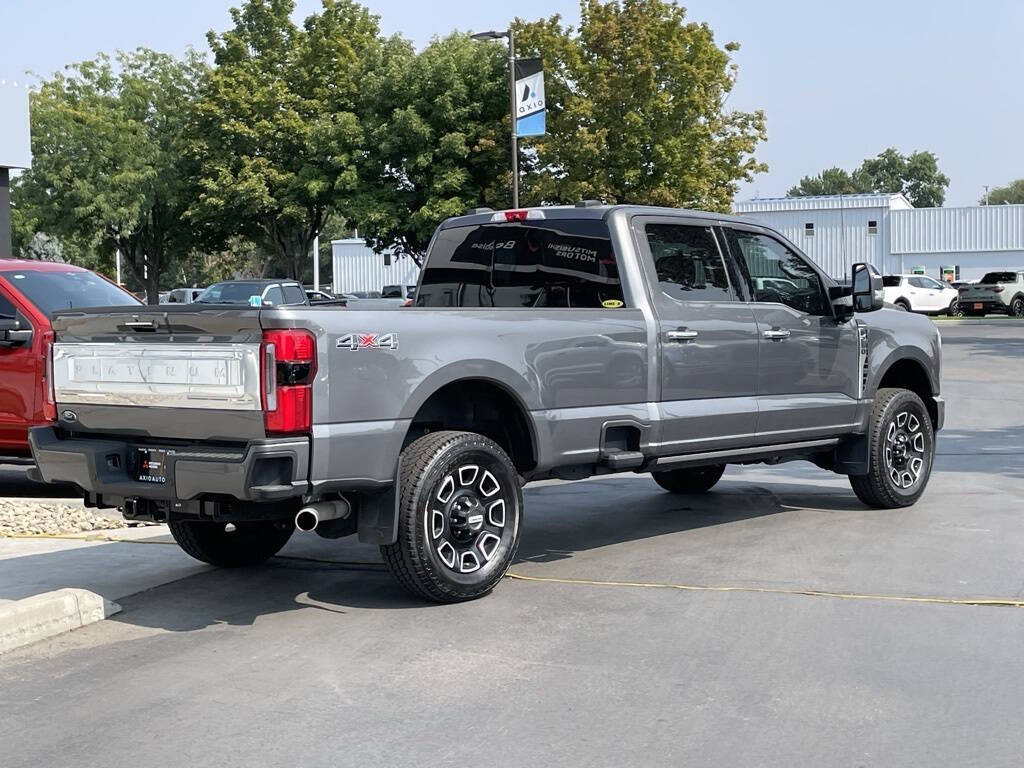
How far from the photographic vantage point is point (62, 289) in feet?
36.4

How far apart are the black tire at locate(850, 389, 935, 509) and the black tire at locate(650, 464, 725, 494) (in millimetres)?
1273

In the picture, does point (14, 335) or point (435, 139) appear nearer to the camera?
point (14, 335)

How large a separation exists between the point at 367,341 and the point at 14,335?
18.2ft

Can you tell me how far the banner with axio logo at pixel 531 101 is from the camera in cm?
2619

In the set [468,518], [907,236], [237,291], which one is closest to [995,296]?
[907,236]

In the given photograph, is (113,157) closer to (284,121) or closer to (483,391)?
(284,121)

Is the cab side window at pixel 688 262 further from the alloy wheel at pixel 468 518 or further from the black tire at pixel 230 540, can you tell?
the black tire at pixel 230 540

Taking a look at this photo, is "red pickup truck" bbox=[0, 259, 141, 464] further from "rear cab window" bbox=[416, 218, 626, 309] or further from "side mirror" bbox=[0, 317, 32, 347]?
"rear cab window" bbox=[416, 218, 626, 309]

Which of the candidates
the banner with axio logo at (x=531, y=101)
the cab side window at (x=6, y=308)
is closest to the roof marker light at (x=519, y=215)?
the cab side window at (x=6, y=308)

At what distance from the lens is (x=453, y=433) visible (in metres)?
6.56

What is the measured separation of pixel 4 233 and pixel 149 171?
2855 centimetres

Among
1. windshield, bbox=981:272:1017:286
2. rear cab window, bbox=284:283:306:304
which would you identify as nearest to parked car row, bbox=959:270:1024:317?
windshield, bbox=981:272:1017:286

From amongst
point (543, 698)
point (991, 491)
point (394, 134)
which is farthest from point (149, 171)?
point (543, 698)

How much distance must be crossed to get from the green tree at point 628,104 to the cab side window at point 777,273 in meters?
31.3
